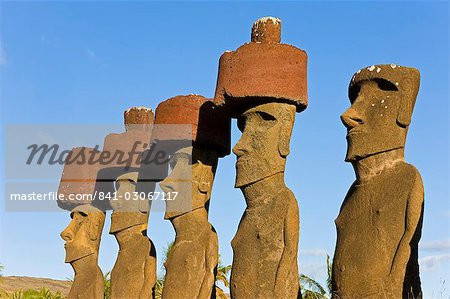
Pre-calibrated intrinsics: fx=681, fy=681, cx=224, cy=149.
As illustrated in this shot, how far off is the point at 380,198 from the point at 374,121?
771mm

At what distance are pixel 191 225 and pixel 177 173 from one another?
795mm

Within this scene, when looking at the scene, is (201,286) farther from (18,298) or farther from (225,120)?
(18,298)

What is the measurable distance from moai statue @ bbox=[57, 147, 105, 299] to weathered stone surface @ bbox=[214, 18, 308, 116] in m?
4.30

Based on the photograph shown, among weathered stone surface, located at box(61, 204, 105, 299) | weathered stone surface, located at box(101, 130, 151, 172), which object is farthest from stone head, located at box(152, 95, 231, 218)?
weathered stone surface, located at box(61, 204, 105, 299)

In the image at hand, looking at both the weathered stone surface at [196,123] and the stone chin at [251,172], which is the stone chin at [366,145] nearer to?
the stone chin at [251,172]

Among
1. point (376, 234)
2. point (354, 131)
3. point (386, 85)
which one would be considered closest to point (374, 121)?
point (354, 131)

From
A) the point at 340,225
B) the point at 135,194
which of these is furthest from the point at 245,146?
the point at 135,194

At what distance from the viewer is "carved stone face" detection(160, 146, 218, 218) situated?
8.88 metres

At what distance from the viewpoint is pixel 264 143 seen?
7.46 m

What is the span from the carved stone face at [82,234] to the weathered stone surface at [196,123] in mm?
2647

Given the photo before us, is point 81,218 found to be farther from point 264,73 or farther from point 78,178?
point 264,73

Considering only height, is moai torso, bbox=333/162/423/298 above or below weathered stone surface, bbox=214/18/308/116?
below

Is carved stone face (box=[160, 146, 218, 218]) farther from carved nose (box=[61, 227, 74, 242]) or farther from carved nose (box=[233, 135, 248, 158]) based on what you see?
carved nose (box=[61, 227, 74, 242])

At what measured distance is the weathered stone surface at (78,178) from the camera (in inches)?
452
